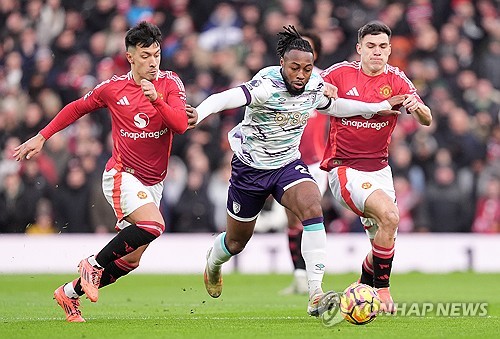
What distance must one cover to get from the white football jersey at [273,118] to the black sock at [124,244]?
1301mm

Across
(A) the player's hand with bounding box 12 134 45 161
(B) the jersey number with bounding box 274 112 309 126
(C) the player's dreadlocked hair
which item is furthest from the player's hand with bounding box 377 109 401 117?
(A) the player's hand with bounding box 12 134 45 161

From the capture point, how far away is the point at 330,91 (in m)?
11.7

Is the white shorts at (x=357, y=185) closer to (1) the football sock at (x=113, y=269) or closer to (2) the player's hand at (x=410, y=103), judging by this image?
(2) the player's hand at (x=410, y=103)

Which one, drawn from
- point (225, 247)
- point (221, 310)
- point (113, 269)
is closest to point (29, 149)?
point (113, 269)

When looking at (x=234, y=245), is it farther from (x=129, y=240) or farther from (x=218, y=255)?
(x=129, y=240)

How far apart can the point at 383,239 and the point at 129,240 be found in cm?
245

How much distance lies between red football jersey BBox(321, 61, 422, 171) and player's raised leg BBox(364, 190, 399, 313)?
57cm

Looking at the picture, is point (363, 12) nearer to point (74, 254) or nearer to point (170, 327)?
point (74, 254)

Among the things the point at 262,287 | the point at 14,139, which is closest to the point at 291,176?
the point at 262,287

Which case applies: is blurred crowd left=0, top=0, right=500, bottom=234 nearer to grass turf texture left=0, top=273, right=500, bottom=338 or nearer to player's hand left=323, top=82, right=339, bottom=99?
grass turf texture left=0, top=273, right=500, bottom=338

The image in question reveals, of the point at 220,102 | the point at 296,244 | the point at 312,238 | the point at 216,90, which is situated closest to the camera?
the point at 220,102

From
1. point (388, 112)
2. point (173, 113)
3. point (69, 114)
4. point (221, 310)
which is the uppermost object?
point (173, 113)

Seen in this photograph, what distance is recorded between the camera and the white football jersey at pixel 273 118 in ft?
36.6

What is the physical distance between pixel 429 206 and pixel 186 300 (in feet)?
21.4
